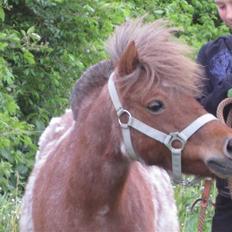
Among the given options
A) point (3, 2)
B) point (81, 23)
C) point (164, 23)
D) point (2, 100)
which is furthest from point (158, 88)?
point (81, 23)

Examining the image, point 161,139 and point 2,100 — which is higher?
point 161,139

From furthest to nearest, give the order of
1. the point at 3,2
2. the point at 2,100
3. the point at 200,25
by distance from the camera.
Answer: the point at 200,25
the point at 3,2
the point at 2,100

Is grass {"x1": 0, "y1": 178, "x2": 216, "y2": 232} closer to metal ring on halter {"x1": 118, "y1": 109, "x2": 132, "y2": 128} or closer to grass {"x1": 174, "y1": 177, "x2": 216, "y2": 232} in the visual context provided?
grass {"x1": 174, "y1": 177, "x2": 216, "y2": 232}

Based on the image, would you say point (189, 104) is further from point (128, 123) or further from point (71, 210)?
point (71, 210)

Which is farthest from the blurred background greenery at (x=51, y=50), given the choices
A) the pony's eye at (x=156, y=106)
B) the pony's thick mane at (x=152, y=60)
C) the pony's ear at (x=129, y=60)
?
the pony's eye at (x=156, y=106)

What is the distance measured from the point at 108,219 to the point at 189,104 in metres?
0.82

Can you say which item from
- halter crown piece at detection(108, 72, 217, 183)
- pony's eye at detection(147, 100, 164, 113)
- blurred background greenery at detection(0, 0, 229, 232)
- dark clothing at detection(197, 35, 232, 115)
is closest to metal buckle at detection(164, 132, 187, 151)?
halter crown piece at detection(108, 72, 217, 183)

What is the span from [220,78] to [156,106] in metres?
0.46

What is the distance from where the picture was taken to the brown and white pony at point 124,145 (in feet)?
13.1

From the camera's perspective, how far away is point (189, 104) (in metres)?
3.99

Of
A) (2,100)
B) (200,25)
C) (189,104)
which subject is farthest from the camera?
(200,25)

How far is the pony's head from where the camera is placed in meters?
3.90

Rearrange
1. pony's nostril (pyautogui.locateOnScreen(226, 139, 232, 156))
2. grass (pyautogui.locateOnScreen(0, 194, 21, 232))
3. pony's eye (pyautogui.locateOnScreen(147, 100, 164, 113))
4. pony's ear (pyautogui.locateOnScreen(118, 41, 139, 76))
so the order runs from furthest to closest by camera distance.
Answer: grass (pyautogui.locateOnScreen(0, 194, 21, 232)) < pony's ear (pyautogui.locateOnScreen(118, 41, 139, 76)) < pony's eye (pyautogui.locateOnScreen(147, 100, 164, 113)) < pony's nostril (pyautogui.locateOnScreen(226, 139, 232, 156))

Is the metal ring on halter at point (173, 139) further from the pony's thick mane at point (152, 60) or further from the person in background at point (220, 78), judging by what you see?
the person in background at point (220, 78)
